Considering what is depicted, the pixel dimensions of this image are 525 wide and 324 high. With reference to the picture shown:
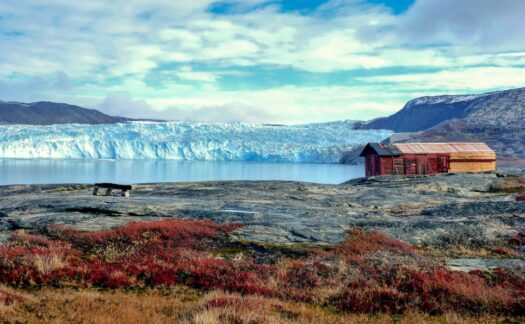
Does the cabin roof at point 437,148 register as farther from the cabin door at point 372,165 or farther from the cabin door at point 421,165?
the cabin door at point 372,165

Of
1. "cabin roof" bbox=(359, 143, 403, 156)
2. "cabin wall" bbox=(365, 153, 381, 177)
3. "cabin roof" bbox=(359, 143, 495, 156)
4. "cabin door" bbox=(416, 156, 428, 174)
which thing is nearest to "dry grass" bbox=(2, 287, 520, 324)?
"cabin roof" bbox=(359, 143, 403, 156)

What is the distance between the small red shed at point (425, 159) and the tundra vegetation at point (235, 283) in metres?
37.1

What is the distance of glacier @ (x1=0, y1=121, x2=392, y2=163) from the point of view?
95.4 meters


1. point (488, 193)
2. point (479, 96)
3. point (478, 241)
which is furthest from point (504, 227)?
point (479, 96)

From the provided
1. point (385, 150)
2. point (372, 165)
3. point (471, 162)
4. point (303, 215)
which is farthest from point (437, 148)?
point (303, 215)

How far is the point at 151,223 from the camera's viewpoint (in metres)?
16.5

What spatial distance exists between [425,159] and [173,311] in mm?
47303

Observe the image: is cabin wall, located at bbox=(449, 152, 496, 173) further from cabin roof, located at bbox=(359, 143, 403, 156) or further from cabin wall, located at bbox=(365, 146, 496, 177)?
cabin roof, located at bbox=(359, 143, 403, 156)

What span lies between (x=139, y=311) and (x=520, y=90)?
18300 centimetres

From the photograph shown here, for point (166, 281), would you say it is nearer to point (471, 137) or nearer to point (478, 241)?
point (478, 241)

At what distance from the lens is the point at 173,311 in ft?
28.7

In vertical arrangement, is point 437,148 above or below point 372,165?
above

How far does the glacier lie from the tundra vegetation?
86222 mm

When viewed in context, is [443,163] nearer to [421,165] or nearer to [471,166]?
[421,165]
